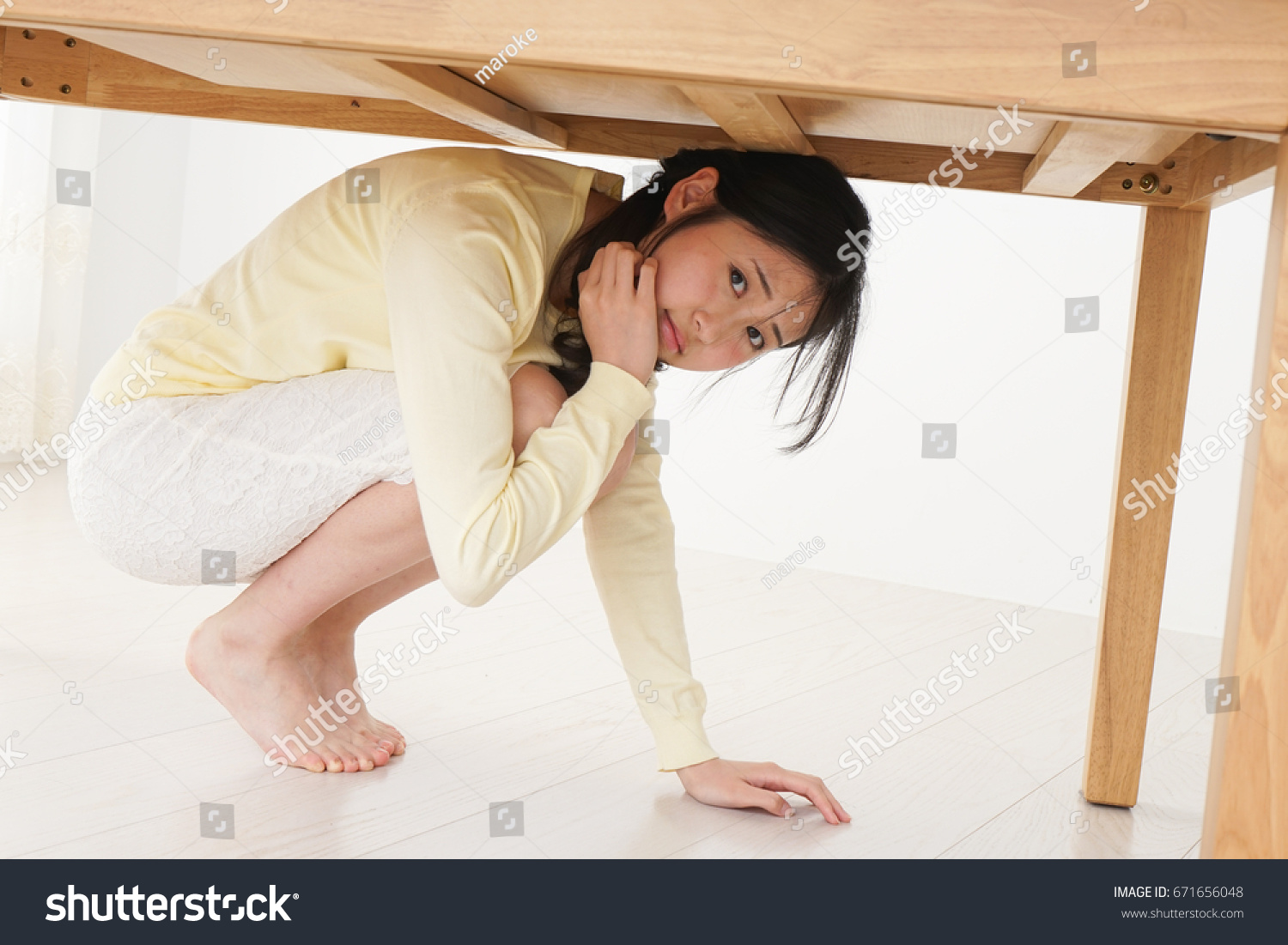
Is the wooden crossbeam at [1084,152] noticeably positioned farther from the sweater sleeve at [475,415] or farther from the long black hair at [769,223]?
the sweater sleeve at [475,415]

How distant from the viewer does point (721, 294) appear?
82 centimetres

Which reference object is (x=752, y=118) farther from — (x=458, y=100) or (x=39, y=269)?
(x=39, y=269)

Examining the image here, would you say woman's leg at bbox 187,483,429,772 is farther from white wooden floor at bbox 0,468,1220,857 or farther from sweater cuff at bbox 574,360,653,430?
sweater cuff at bbox 574,360,653,430

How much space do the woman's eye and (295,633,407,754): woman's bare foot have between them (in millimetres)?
454

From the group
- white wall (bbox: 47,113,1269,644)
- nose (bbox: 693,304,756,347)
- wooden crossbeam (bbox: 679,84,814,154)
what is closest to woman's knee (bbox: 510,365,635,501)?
nose (bbox: 693,304,756,347)

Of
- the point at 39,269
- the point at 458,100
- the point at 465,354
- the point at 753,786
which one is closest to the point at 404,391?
the point at 465,354

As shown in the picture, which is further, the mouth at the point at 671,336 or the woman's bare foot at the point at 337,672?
the woman's bare foot at the point at 337,672

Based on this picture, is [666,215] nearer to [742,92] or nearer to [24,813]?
[742,92]

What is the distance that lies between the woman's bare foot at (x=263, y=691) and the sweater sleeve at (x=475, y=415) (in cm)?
24

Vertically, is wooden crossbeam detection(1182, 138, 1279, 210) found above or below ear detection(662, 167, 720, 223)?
above

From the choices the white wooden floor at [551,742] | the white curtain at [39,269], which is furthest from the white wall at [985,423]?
the white curtain at [39,269]

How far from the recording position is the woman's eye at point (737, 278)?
825 mm

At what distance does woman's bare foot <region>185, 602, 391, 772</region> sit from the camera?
Answer: 0.91 metres

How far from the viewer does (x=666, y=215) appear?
881 millimetres
